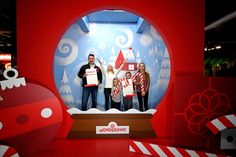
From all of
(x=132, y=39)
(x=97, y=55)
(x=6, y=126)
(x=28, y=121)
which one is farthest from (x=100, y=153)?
(x=132, y=39)

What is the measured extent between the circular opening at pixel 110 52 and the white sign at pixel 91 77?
0.27 m

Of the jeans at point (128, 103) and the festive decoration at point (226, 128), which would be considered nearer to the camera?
the festive decoration at point (226, 128)

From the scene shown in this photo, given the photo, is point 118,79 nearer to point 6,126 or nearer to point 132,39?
point 132,39

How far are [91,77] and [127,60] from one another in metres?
0.68

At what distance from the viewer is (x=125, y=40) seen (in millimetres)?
4133

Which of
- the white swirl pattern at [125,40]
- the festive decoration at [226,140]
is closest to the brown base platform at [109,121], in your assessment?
the festive decoration at [226,140]

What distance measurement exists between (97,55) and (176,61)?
1.35m

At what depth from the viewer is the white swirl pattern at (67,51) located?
3.91m

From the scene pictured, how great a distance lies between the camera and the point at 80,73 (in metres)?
3.82

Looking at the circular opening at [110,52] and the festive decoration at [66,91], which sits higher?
the circular opening at [110,52]

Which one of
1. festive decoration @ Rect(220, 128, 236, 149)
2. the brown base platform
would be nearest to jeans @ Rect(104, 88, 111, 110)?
the brown base platform

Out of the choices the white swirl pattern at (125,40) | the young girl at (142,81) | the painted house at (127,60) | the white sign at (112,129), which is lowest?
the white sign at (112,129)

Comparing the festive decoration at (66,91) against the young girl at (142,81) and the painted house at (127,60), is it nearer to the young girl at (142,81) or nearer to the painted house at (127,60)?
the painted house at (127,60)

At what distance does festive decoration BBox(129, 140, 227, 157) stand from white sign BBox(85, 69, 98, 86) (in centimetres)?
117
